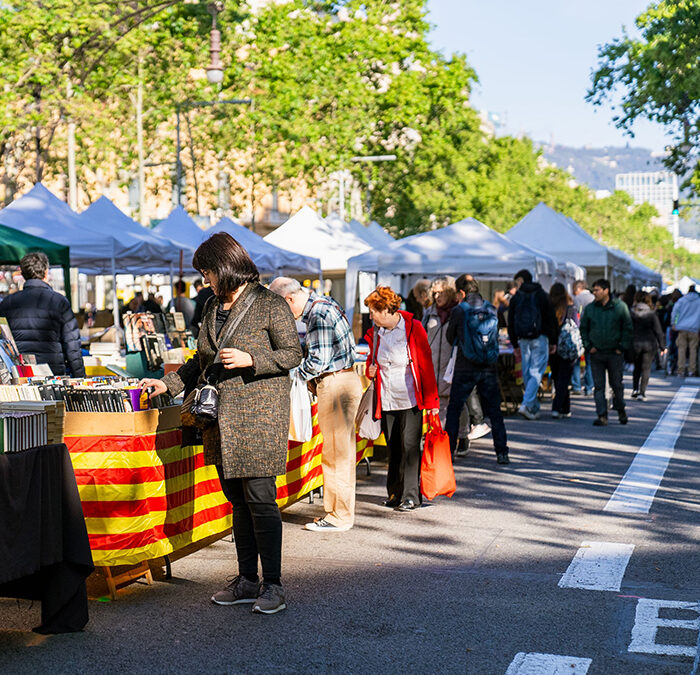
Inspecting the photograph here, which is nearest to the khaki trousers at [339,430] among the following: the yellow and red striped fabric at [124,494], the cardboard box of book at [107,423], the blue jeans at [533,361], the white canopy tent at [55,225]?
the yellow and red striped fabric at [124,494]

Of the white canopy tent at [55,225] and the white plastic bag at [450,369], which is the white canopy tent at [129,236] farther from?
the white plastic bag at [450,369]

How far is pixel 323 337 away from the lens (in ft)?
25.7

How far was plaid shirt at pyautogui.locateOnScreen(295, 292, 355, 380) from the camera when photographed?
779cm

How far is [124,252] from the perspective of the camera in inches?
714

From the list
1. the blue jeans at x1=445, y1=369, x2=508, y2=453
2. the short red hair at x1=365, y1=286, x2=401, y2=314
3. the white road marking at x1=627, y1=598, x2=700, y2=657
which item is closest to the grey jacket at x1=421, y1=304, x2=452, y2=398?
the blue jeans at x1=445, y1=369, x2=508, y2=453

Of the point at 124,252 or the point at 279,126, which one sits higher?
the point at 279,126

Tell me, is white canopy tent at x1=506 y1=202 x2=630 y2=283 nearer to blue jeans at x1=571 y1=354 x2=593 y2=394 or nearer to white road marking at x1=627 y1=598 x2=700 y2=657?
blue jeans at x1=571 y1=354 x2=593 y2=394

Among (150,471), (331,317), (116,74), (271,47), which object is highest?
(271,47)

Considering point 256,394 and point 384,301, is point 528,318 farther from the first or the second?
point 256,394

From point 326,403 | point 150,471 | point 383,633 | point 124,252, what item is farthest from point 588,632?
point 124,252

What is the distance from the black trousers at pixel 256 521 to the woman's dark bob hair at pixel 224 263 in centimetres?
92

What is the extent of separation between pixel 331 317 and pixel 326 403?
0.64m

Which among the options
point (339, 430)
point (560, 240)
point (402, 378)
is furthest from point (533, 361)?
→ point (560, 240)

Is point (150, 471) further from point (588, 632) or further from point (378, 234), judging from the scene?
point (378, 234)
